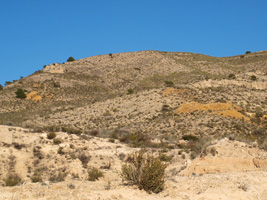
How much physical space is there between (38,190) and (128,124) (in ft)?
77.0

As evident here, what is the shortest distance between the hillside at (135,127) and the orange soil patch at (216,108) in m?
0.11

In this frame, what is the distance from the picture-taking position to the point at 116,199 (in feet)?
23.4

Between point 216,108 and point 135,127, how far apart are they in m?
9.38

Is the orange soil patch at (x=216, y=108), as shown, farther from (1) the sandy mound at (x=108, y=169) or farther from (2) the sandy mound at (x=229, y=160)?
(2) the sandy mound at (x=229, y=160)

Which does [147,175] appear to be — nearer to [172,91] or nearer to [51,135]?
[51,135]

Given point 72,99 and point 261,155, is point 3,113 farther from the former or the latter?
point 261,155

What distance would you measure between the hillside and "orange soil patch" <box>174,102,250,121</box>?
0.36 feet

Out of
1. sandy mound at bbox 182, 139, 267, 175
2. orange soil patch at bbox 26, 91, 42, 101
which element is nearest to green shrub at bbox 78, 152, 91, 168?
sandy mound at bbox 182, 139, 267, 175

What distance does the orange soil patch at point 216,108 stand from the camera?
97.2ft

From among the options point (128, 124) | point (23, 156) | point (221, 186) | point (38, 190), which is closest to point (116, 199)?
point (38, 190)

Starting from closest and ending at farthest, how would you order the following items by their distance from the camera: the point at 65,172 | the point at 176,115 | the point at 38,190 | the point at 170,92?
1. the point at 38,190
2. the point at 65,172
3. the point at 176,115
4. the point at 170,92

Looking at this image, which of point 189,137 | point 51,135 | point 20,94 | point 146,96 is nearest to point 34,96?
point 20,94

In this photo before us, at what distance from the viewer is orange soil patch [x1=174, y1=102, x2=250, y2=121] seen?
2962 cm

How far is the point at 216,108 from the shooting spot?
103 ft
